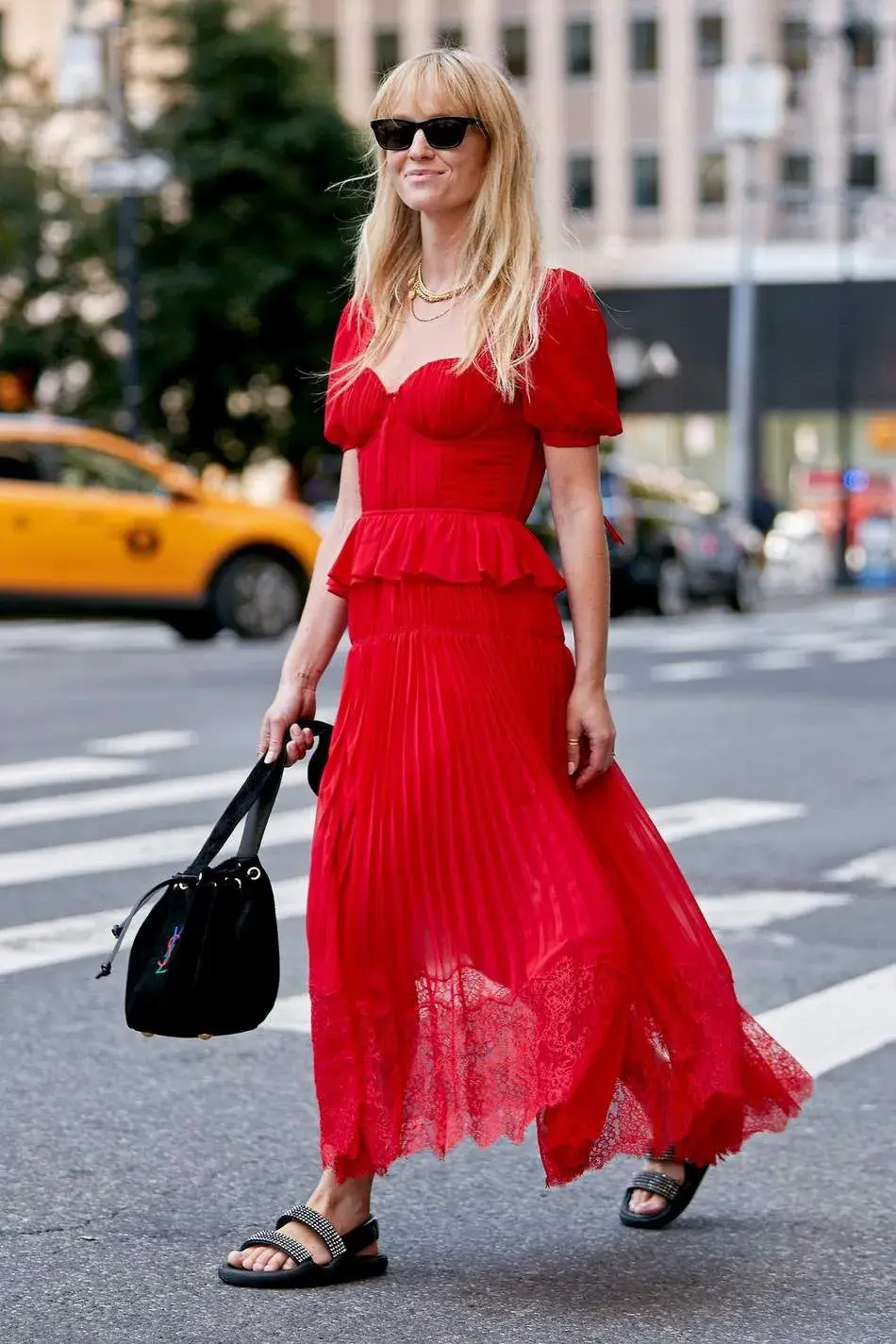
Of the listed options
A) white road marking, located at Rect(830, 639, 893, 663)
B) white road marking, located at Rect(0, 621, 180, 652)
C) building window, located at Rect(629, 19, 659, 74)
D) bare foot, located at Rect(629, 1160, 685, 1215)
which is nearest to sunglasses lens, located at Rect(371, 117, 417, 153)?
bare foot, located at Rect(629, 1160, 685, 1215)

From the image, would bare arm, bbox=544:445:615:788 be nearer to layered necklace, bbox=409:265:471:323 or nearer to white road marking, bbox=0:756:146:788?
layered necklace, bbox=409:265:471:323

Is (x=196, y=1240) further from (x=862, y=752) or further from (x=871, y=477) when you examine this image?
(x=871, y=477)

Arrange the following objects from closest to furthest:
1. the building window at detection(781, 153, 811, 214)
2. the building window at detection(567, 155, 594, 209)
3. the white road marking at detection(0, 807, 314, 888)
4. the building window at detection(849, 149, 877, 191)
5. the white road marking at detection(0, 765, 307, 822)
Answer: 1. the white road marking at detection(0, 807, 314, 888)
2. the white road marking at detection(0, 765, 307, 822)
3. the building window at detection(781, 153, 811, 214)
4. the building window at detection(849, 149, 877, 191)
5. the building window at detection(567, 155, 594, 209)

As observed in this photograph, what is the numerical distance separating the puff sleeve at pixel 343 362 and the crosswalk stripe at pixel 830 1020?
206 centimetres

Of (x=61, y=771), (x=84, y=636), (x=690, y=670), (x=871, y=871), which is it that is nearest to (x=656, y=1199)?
(x=871, y=871)

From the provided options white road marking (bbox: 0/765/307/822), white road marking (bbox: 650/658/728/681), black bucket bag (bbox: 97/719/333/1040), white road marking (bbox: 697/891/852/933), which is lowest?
white road marking (bbox: 650/658/728/681)

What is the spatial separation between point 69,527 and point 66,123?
21903 mm

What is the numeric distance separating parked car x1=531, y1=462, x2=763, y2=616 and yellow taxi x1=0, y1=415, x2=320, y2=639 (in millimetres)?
5985

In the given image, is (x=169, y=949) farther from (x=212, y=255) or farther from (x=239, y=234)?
(x=239, y=234)

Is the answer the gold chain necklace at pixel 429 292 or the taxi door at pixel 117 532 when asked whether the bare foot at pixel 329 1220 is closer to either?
the gold chain necklace at pixel 429 292

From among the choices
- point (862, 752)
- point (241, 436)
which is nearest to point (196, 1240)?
point (862, 752)

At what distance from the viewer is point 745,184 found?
41406 millimetres

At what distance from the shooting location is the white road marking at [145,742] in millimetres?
12164

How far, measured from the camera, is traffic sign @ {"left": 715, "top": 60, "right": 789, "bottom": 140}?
127 feet
